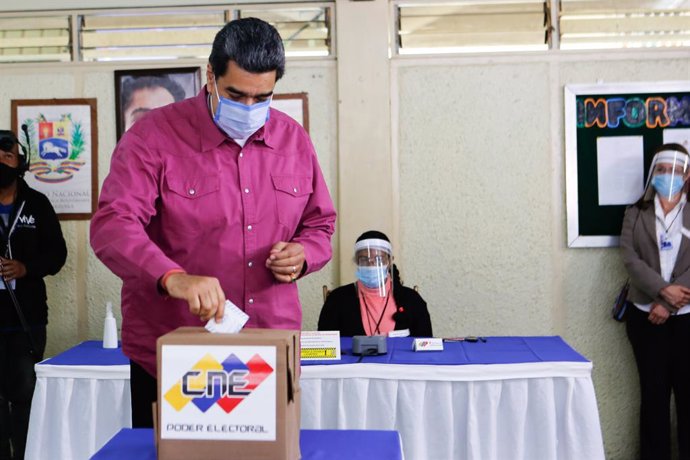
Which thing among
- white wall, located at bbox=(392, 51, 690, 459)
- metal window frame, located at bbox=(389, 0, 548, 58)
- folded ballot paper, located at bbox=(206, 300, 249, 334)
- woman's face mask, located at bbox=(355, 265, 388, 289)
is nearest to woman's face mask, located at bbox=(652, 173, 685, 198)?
white wall, located at bbox=(392, 51, 690, 459)

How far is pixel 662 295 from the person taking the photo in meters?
3.71

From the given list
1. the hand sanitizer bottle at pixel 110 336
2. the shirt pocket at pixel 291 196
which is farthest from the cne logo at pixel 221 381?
the hand sanitizer bottle at pixel 110 336

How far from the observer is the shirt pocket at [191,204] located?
5.19 feet

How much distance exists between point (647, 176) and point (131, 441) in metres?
3.29

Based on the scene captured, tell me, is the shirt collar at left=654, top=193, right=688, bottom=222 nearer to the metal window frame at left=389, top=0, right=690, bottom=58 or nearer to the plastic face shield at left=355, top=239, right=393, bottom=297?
the metal window frame at left=389, top=0, right=690, bottom=58

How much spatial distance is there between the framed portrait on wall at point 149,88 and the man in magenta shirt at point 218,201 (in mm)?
2613

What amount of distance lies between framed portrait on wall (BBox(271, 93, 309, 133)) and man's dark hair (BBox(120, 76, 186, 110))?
1.76 ft

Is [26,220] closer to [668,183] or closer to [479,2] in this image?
[479,2]

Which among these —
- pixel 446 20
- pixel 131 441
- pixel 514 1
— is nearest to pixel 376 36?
pixel 446 20

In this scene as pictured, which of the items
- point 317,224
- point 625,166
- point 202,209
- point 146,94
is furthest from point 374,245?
point 202,209

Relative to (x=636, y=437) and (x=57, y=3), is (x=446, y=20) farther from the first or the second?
(x=636, y=437)

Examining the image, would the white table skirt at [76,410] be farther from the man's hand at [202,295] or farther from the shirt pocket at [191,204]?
the man's hand at [202,295]

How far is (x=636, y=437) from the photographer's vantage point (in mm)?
4133

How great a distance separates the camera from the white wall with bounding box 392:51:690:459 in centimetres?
412
